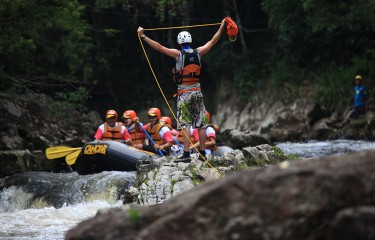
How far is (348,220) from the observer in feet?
10.8

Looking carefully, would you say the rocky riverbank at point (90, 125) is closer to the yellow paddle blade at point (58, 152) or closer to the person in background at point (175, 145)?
the yellow paddle blade at point (58, 152)

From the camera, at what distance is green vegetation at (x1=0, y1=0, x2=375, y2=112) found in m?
18.7

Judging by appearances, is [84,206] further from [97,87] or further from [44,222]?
[97,87]

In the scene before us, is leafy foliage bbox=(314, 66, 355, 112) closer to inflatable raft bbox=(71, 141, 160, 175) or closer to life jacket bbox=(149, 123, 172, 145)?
life jacket bbox=(149, 123, 172, 145)

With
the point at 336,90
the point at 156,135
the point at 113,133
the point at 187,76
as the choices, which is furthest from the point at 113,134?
the point at 336,90

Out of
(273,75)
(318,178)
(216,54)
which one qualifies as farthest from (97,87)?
(318,178)

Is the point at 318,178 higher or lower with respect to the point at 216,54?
higher

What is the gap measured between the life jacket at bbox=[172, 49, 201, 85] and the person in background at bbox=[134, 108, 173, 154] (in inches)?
149

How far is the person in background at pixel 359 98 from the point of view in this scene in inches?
796

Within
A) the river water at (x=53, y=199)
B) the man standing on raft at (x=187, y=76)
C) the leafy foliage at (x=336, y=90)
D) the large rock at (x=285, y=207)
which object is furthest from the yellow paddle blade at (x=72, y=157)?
the leafy foliage at (x=336, y=90)

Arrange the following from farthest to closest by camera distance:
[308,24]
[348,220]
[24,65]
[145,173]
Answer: [308,24], [24,65], [145,173], [348,220]

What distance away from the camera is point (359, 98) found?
20.3 m

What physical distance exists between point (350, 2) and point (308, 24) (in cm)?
147

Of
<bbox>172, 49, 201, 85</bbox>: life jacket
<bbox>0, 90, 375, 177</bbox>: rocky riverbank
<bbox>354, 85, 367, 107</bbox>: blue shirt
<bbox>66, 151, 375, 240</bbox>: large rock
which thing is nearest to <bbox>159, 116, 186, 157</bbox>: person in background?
<bbox>0, 90, 375, 177</bbox>: rocky riverbank
